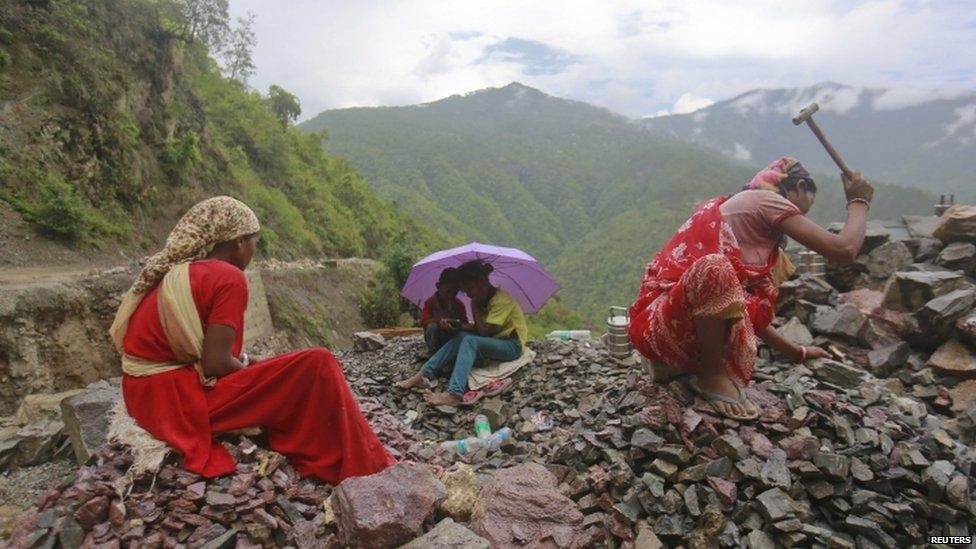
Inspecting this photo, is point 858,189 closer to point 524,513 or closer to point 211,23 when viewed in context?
point 524,513

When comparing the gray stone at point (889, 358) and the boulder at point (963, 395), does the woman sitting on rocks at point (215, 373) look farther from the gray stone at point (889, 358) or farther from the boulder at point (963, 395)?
the boulder at point (963, 395)

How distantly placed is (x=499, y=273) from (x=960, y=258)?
14.3 feet

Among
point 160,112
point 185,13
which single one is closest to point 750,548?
point 160,112

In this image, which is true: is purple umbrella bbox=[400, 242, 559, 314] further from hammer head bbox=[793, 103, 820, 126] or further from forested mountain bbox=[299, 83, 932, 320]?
forested mountain bbox=[299, 83, 932, 320]

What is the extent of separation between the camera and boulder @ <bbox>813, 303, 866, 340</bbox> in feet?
13.8

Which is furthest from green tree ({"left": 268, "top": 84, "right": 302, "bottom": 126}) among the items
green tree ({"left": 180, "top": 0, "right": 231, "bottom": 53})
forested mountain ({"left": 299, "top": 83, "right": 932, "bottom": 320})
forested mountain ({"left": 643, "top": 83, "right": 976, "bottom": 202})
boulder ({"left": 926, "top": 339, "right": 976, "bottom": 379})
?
forested mountain ({"left": 643, "top": 83, "right": 976, "bottom": 202})

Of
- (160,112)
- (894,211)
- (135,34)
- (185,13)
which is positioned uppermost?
(185,13)

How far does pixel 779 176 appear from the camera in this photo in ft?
10.8

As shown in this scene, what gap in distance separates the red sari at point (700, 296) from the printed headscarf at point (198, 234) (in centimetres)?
232

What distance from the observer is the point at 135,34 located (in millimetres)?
11516

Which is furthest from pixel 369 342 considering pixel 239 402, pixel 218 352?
pixel 218 352

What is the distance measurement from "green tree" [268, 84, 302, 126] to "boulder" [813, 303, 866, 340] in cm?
2866

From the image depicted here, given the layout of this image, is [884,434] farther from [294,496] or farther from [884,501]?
[294,496]

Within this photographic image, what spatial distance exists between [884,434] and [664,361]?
1.19 meters
